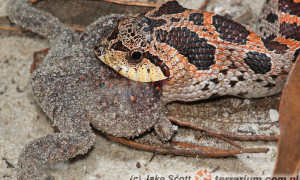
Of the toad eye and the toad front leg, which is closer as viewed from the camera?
the toad eye

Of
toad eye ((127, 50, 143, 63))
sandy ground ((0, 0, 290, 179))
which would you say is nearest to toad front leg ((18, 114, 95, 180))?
sandy ground ((0, 0, 290, 179))

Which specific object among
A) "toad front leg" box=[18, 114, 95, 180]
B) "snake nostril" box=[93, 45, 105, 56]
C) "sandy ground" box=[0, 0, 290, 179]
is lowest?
"sandy ground" box=[0, 0, 290, 179]

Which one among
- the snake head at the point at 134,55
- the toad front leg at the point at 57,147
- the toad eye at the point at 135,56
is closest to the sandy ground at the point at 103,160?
the toad front leg at the point at 57,147

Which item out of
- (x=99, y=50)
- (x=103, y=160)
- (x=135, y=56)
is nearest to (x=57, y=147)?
(x=103, y=160)

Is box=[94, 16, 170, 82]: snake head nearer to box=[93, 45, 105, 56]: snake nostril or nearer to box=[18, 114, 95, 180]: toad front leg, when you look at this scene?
box=[93, 45, 105, 56]: snake nostril

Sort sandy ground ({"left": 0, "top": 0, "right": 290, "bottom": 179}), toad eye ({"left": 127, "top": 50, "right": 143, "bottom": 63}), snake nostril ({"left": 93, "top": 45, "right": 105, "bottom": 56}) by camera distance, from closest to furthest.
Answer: toad eye ({"left": 127, "top": 50, "right": 143, "bottom": 63})
snake nostril ({"left": 93, "top": 45, "right": 105, "bottom": 56})
sandy ground ({"left": 0, "top": 0, "right": 290, "bottom": 179})

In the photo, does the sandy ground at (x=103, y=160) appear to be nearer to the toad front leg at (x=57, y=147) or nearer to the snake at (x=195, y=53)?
the toad front leg at (x=57, y=147)
